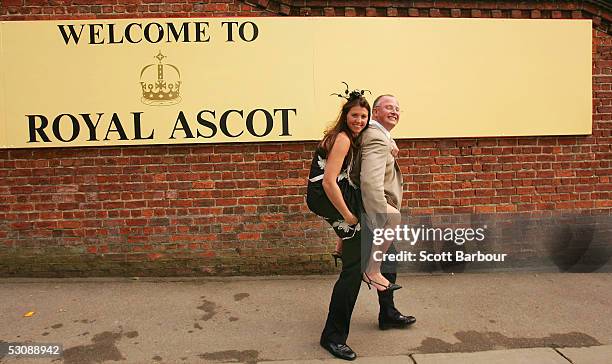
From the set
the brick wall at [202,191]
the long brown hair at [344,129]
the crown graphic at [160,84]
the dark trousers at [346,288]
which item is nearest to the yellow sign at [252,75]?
the crown graphic at [160,84]

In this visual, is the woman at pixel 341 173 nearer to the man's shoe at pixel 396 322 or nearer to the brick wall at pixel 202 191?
the man's shoe at pixel 396 322

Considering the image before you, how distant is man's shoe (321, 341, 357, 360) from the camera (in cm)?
322

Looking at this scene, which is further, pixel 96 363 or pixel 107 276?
pixel 107 276

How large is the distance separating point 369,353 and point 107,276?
9.13 feet

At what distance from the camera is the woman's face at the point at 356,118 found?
317cm

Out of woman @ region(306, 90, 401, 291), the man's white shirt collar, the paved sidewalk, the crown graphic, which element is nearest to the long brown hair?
woman @ region(306, 90, 401, 291)

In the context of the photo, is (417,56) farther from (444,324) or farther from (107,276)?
(107,276)

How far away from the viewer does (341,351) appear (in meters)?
3.24

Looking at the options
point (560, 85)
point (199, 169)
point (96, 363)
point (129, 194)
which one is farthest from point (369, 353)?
point (560, 85)

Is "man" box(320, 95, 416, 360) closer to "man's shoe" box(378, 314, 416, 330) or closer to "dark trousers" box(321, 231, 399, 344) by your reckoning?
"dark trousers" box(321, 231, 399, 344)

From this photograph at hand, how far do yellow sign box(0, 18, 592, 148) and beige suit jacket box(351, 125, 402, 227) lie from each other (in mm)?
1616

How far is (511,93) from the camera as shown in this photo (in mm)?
4957

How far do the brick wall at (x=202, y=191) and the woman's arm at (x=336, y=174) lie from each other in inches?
68.3

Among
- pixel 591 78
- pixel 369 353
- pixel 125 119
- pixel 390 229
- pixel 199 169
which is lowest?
pixel 369 353
